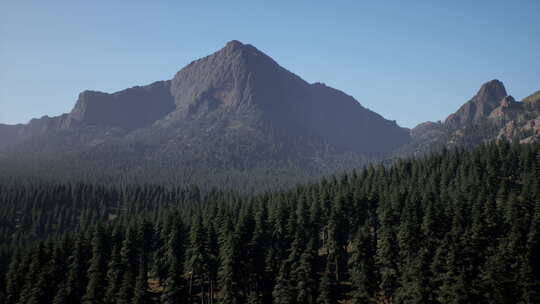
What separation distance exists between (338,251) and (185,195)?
12220cm

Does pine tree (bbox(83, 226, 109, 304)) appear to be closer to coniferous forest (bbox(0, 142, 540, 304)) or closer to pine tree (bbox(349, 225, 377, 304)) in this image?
coniferous forest (bbox(0, 142, 540, 304))

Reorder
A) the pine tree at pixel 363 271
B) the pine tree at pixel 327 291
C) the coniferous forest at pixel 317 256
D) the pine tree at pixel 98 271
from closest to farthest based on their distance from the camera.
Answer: the pine tree at pixel 327 291 → the coniferous forest at pixel 317 256 → the pine tree at pixel 363 271 → the pine tree at pixel 98 271

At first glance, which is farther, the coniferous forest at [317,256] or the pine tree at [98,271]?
the pine tree at [98,271]

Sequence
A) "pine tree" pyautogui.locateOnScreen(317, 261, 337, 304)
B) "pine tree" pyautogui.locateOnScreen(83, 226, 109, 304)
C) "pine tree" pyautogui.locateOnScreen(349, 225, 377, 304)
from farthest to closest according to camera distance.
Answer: "pine tree" pyautogui.locateOnScreen(83, 226, 109, 304) < "pine tree" pyautogui.locateOnScreen(349, 225, 377, 304) < "pine tree" pyautogui.locateOnScreen(317, 261, 337, 304)

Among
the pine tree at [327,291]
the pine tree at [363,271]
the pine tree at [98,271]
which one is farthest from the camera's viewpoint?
the pine tree at [98,271]

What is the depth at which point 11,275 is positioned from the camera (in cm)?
8338

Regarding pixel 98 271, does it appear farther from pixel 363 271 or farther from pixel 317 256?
pixel 363 271

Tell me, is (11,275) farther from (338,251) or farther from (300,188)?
(300,188)

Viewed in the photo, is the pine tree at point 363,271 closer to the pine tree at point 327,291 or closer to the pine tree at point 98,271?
the pine tree at point 327,291

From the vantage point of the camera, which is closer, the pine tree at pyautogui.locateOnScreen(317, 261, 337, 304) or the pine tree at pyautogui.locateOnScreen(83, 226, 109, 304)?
the pine tree at pyautogui.locateOnScreen(317, 261, 337, 304)

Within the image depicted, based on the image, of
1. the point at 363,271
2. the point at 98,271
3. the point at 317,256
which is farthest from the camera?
the point at 98,271

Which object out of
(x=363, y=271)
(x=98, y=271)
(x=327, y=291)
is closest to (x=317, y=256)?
(x=363, y=271)

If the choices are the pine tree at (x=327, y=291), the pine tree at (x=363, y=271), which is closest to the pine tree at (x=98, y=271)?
the pine tree at (x=327, y=291)

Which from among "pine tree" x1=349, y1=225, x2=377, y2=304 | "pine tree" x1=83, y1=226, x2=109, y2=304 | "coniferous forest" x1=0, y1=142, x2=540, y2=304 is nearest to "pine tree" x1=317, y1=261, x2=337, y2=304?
"coniferous forest" x1=0, y1=142, x2=540, y2=304
